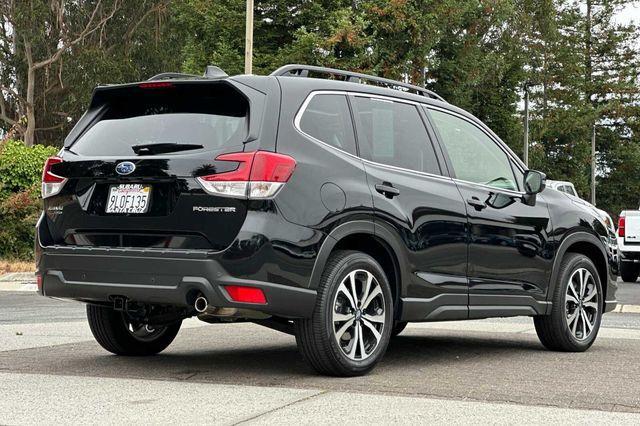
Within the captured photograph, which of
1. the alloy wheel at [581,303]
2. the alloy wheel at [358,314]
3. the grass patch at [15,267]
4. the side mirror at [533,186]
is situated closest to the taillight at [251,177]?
the alloy wheel at [358,314]

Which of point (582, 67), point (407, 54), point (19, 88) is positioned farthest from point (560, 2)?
point (19, 88)

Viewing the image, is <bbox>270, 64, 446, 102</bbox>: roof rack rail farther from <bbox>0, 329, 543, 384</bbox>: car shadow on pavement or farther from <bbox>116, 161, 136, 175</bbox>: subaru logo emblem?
<bbox>0, 329, 543, 384</bbox>: car shadow on pavement

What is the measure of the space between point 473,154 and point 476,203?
0.62 m

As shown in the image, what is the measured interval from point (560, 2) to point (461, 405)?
54107mm

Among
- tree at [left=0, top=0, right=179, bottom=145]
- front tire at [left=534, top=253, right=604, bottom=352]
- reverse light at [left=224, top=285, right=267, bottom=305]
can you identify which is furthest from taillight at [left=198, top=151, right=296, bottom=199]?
tree at [left=0, top=0, right=179, bottom=145]

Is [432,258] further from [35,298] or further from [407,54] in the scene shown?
[407,54]

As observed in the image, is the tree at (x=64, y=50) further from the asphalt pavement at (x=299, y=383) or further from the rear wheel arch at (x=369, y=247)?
the rear wheel arch at (x=369, y=247)

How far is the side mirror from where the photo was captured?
8047 mm

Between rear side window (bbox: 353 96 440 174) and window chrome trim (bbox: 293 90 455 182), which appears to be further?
rear side window (bbox: 353 96 440 174)

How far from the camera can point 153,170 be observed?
6.27m

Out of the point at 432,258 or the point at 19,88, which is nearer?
the point at 432,258

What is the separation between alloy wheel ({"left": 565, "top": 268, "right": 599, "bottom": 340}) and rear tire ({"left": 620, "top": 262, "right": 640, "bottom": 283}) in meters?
13.7

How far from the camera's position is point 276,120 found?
6.28m

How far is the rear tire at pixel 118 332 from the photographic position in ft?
24.5
